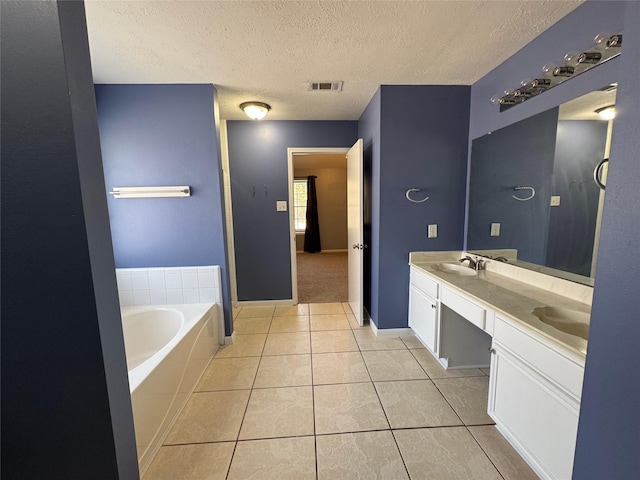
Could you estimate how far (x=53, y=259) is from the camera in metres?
0.68

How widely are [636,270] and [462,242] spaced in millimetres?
1920

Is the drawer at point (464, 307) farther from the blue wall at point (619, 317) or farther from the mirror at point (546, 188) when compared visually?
the blue wall at point (619, 317)

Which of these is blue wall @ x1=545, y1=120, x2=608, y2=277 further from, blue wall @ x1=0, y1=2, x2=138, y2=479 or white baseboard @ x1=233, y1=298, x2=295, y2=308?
white baseboard @ x1=233, y1=298, x2=295, y2=308

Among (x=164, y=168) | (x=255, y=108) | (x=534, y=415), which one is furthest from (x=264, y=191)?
(x=534, y=415)

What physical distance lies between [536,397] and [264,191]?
302 centimetres

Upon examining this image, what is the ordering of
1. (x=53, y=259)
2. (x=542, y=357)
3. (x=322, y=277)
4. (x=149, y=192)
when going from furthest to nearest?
(x=322, y=277), (x=149, y=192), (x=542, y=357), (x=53, y=259)

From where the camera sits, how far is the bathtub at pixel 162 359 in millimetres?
1325

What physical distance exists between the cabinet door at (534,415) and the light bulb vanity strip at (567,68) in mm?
1570

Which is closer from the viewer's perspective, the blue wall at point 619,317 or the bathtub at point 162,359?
the blue wall at point 619,317

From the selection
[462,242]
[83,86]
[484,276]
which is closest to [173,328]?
[83,86]

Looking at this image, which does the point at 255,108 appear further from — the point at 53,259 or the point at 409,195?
the point at 53,259

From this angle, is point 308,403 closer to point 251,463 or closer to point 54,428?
point 251,463

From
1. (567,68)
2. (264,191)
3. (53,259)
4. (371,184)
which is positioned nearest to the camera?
(53,259)

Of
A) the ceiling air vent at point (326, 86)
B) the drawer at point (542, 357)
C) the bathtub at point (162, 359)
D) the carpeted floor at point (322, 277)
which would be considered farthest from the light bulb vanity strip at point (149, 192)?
the drawer at point (542, 357)
